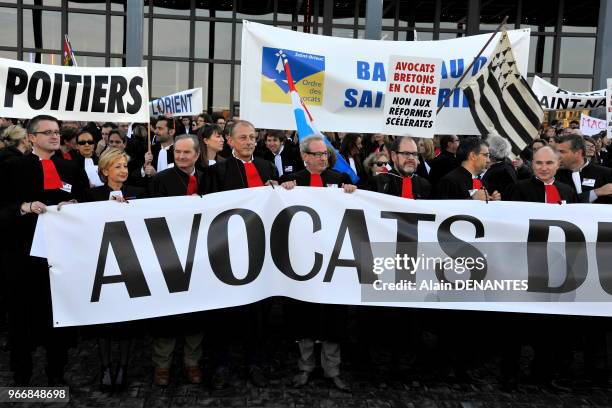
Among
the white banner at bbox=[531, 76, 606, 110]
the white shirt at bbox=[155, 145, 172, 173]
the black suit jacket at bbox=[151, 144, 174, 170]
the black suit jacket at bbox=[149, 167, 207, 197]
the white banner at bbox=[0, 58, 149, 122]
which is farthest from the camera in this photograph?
the white banner at bbox=[531, 76, 606, 110]

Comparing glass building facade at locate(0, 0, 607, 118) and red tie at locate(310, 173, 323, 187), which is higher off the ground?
glass building facade at locate(0, 0, 607, 118)

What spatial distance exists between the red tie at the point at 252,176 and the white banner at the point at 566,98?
29.3 ft

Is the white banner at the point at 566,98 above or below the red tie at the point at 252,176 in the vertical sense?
above

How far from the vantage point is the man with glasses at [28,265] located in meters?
4.65

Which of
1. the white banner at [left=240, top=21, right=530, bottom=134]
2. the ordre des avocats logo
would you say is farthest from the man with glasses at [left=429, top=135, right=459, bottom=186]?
the ordre des avocats logo

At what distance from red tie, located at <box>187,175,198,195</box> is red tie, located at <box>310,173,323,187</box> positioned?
3.17ft

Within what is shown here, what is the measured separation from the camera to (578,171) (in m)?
6.15

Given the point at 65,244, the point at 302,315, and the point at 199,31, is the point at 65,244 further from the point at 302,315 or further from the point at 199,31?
the point at 199,31

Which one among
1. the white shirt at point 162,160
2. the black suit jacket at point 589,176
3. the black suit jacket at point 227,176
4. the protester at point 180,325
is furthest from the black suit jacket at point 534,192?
the white shirt at point 162,160

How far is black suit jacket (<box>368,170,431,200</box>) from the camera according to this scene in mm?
5355

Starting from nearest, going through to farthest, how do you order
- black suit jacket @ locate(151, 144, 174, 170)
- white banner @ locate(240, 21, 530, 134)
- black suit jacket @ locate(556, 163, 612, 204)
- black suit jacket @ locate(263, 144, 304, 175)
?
black suit jacket @ locate(556, 163, 612, 204), white banner @ locate(240, 21, 530, 134), black suit jacket @ locate(151, 144, 174, 170), black suit jacket @ locate(263, 144, 304, 175)

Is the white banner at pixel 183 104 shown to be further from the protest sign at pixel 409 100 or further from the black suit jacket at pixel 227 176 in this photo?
the black suit jacket at pixel 227 176

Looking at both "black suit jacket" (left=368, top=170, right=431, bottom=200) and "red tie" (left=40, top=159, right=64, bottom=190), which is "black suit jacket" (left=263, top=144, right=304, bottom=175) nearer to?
"black suit jacket" (left=368, top=170, right=431, bottom=200)

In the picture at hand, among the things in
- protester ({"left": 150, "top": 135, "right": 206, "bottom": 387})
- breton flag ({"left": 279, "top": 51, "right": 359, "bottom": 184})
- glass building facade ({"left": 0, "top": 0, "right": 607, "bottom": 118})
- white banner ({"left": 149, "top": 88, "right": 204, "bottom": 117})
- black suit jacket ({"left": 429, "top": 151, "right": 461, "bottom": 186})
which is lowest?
protester ({"left": 150, "top": 135, "right": 206, "bottom": 387})
